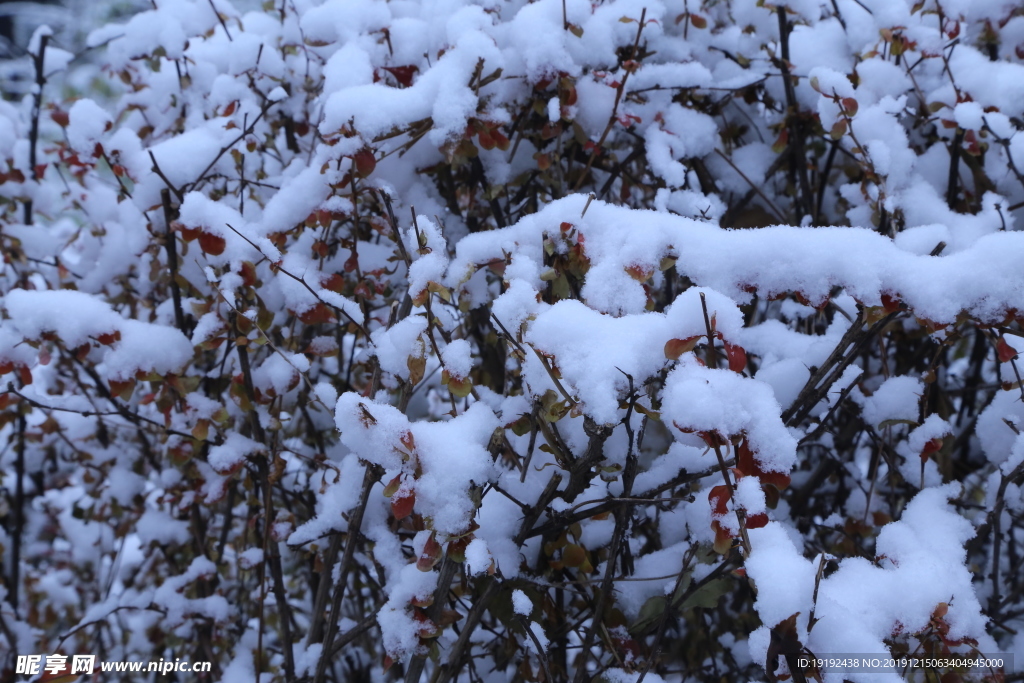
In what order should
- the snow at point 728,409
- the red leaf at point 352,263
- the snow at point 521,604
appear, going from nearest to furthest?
1. the snow at point 728,409
2. the snow at point 521,604
3. the red leaf at point 352,263

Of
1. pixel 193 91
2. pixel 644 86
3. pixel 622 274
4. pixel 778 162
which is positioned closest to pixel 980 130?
pixel 778 162

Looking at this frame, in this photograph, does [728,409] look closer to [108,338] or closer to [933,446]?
[933,446]

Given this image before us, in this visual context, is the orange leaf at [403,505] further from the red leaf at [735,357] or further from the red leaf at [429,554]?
the red leaf at [735,357]

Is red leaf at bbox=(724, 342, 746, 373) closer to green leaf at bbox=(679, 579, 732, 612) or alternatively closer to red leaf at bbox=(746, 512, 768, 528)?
red leaf at bbox=(746, 512, 768, 528)

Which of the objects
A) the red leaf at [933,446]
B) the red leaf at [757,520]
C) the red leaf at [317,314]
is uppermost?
the red leaf at [317,314]

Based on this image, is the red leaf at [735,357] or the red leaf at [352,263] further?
the red leaf at [352,263]

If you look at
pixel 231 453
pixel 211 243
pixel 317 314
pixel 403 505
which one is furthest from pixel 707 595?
pixel 211 243

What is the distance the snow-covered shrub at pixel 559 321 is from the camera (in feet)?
3.30

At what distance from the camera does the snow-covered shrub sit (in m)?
1.01

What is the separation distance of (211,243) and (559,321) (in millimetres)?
823

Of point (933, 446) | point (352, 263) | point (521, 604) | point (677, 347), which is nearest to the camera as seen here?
point (677, 347)

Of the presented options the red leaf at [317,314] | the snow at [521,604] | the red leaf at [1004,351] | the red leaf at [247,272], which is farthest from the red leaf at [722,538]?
the red leaf at [247,272]

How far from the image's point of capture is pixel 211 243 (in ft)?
4.56

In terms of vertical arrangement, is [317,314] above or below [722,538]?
above
